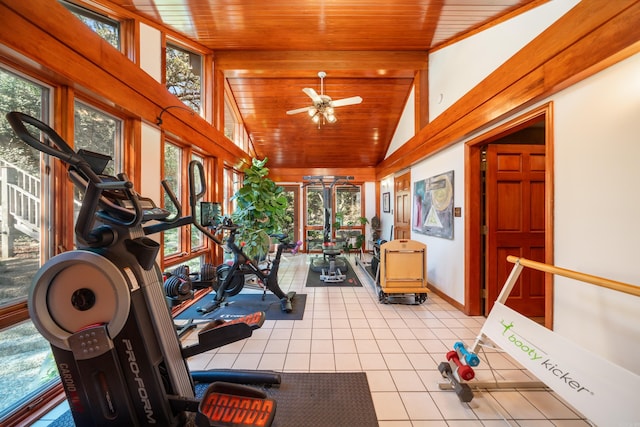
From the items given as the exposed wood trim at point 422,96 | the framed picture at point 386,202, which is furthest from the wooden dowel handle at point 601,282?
the framed picture at point 386,202

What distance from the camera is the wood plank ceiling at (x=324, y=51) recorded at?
2734 mm

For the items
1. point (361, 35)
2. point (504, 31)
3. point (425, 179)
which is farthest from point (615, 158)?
point (361, 35)

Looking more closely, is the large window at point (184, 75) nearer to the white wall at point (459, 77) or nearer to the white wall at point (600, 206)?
the white wall at point (459, 77)

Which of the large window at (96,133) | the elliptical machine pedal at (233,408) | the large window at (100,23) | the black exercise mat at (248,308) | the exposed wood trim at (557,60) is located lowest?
the black exercise mat at (248,308)

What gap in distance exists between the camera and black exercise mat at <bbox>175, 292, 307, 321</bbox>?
9.90 feet

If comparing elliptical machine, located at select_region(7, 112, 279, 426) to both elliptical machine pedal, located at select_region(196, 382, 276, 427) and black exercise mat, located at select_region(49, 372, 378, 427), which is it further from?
black exercise mat, located at select_region(49, 372, 378, 427)

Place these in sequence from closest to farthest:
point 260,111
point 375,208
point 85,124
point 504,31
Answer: point 85,124, point 504,31, point 260,111, point 375,208

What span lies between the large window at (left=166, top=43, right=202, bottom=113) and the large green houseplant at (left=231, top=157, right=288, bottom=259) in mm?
1423

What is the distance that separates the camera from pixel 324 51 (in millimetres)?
4035

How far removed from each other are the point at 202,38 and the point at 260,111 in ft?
6.41

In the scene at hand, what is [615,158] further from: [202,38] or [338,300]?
[202,38]

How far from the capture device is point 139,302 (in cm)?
128

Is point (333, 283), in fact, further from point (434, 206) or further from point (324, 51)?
point (324, 51)

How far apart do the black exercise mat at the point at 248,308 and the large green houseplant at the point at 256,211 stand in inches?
32.4
